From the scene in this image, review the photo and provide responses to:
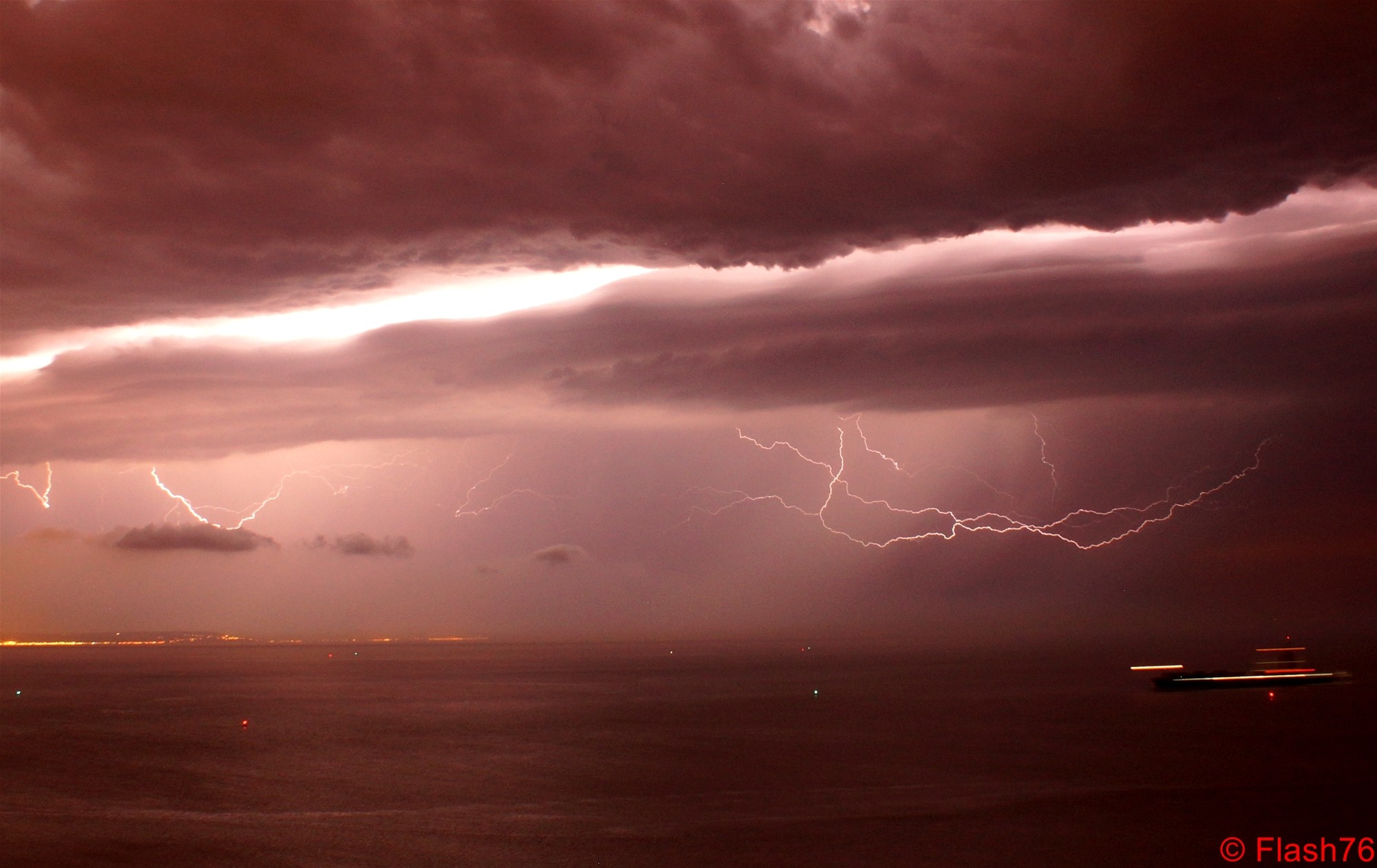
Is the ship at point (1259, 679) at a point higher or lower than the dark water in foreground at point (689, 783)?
lower

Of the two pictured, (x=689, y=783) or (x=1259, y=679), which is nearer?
(x=689, y=783)

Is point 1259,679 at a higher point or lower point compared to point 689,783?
lower

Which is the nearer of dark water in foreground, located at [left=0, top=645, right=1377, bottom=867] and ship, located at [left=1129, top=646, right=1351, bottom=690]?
dark water in foreground, located at [left=0, top=645, right=1377, bottom=867]

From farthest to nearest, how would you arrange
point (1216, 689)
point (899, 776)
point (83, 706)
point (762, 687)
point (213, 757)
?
1. point (762, 687)
2. point (1216, 689)
3. point (83, 706)
4. point (213, 757)
5. point (899, 776)

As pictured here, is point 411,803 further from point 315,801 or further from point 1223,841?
point 1223,841

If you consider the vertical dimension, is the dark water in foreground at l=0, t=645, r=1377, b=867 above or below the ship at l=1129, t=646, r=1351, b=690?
above

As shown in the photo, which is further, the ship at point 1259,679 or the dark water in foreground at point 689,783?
the ship at point 1259,679

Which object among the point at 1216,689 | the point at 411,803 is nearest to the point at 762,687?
the point at 1216,689

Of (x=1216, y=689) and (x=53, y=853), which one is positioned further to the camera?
(x=1216, y=689)
